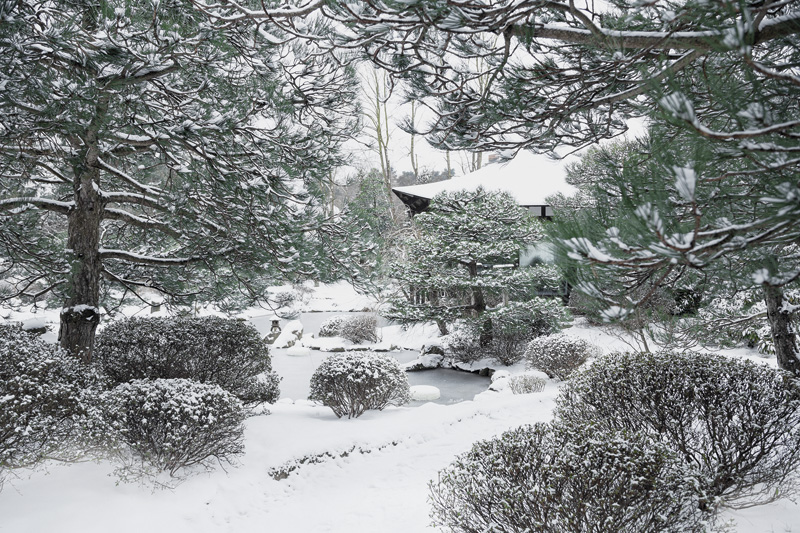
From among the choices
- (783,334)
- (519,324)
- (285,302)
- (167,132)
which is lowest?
(519,324)

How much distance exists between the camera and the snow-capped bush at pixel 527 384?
737 cm

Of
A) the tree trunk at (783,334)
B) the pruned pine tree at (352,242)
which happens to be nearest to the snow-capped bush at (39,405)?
the pruned pine tree at (352,242)

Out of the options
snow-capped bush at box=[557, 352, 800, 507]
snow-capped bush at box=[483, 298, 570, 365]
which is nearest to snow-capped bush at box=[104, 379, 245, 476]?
snow-capped bush at box=[557, 352, 800, 507]

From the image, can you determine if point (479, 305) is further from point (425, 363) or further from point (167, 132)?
point (167, 132)

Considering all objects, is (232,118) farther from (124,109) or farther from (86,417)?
(86,417)

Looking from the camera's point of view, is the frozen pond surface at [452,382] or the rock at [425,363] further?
the rock at [425,363]

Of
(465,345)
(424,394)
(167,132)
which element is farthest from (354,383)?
(465,345)

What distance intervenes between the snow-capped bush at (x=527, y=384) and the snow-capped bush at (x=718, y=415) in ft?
13.2

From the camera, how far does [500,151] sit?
3.09 meters

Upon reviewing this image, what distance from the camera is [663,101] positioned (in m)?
1.03

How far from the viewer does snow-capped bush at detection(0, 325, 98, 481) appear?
9.57 ft

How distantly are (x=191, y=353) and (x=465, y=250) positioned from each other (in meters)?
5.59

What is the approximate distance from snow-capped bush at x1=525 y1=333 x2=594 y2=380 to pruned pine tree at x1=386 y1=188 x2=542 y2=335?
63.3 inches

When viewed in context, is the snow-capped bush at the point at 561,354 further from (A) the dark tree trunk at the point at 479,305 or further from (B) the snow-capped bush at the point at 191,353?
(B) the snow-capped bush at the point at 191,353
